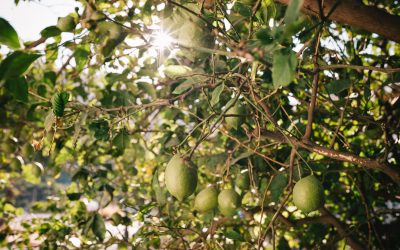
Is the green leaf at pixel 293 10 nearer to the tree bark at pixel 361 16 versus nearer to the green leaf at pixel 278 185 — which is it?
the tree bark at pixel 361 16

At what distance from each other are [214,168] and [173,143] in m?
0.32

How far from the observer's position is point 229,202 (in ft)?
4.78

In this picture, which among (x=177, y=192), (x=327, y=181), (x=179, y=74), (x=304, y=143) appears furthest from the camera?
(x=327, y=181)

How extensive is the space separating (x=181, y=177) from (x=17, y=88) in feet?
2.01

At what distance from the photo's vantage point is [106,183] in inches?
96.8

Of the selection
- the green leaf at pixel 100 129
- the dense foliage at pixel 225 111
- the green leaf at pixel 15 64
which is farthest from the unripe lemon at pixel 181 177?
the green leaf at pixel 15 64

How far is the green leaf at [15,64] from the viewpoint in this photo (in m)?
0.64

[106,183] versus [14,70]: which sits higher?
[14,70]

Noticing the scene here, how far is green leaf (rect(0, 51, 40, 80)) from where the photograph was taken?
64 cm

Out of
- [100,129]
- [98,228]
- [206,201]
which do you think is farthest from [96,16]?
[98,228]

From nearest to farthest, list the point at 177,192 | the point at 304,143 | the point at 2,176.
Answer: the point at 177,192
the point at 304,143
the point at 2,176

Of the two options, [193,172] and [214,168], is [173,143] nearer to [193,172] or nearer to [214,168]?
[214,168]

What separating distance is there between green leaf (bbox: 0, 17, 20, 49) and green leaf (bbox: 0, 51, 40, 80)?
0.8 inches

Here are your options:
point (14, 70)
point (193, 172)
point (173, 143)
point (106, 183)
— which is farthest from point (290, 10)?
point (106, 183)
